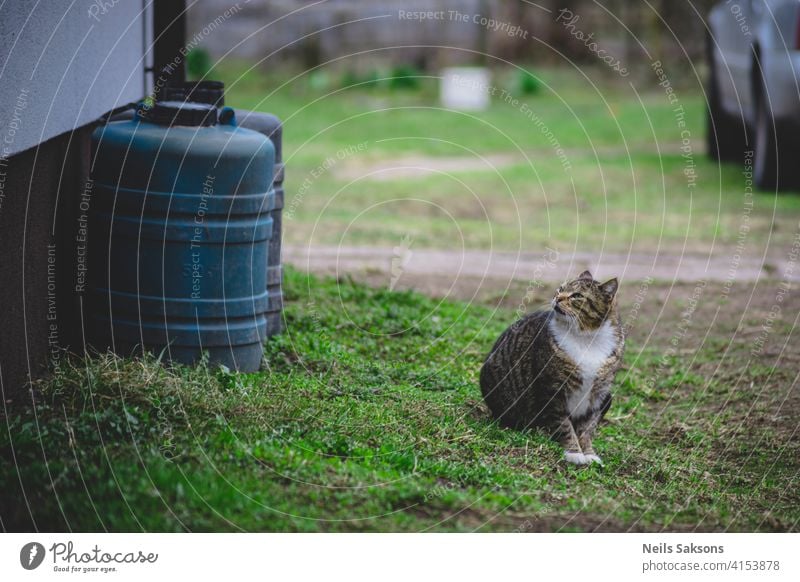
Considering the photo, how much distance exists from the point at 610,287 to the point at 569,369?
513 millimetres

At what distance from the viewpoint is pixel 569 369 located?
19.3 ft

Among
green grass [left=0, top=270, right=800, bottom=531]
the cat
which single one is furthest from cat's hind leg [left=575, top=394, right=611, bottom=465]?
green grass [left=0, top=270, right=800, bottom=531]

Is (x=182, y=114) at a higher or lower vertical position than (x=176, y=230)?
higher

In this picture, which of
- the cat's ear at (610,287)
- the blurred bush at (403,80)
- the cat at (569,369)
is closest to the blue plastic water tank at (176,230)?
the cat at (569,369)

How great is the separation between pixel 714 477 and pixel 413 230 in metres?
6.54

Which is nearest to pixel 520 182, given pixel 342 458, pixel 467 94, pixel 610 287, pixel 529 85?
pixel 467 94

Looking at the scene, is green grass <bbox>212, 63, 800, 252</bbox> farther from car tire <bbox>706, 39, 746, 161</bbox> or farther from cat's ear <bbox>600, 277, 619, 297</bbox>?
cat's ear <bbox>600, 277, 619, 297</bbox>

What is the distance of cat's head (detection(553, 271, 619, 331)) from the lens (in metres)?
5.93

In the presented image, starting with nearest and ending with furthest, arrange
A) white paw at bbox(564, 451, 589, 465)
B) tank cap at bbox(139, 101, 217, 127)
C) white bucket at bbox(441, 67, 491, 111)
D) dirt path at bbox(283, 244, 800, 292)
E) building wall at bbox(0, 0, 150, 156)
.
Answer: building wall at bbox(0, 0, 150, 156)
white paw at bbox(564, 451, 589, 465)
tank cap at bbox(139, 101, 217, 127)
dirt path at bbox(283, 244, 800, 292)
white bucket at bbox(441, 67, 491, 111)

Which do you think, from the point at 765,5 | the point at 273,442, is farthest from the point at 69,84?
the point at 765,5

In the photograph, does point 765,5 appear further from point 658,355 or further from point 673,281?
point 658,355

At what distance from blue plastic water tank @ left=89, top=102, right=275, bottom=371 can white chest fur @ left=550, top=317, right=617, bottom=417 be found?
1.91m
